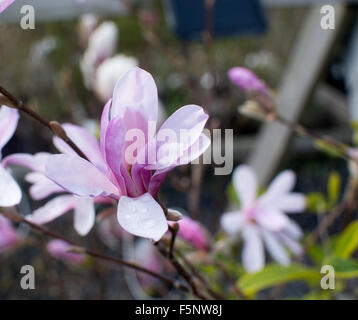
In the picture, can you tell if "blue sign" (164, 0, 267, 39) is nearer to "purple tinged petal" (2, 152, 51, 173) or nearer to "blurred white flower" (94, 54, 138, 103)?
"blurred white flower" (94, 54, 138, 103)

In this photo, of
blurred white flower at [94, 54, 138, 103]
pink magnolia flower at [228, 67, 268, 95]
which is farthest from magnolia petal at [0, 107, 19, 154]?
blurred white flower at [94, 54, 138, 103]

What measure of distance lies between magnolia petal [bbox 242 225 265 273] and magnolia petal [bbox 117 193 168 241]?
425 mm

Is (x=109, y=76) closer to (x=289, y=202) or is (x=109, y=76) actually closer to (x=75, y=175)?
(x=289, y=202)

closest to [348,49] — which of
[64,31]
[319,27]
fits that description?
[319,27]

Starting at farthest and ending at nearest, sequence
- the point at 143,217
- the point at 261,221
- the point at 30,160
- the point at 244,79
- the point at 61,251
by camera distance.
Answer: the point at 61,251, the point at 261,221, the point at 244,79, the point at 30,160, the point at 143,217

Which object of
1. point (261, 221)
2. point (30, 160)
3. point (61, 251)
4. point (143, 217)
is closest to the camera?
point (143, 217)

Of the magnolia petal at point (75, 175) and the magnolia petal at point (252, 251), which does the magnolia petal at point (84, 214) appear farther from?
the magnolia petal at point (252, 251)

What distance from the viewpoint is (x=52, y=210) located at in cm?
45

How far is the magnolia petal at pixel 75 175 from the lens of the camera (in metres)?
0.29

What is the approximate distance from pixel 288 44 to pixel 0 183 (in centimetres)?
294

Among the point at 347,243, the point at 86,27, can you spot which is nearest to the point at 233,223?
the point at 347,243

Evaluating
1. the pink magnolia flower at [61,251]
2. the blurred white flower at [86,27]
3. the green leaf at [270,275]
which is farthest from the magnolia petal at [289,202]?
the blurred white flower at [86,27]

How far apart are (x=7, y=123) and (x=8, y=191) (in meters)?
0.07

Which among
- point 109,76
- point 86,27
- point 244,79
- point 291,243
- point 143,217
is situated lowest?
point 143,217
